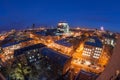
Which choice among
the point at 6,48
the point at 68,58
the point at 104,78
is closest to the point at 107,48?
the point at 68,58

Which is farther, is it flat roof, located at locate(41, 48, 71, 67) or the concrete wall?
flat roof, located at locate(41, 48, 71, 67)

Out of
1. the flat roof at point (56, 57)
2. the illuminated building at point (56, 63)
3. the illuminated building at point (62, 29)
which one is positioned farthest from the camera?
the illuminated building at point (62, 29)

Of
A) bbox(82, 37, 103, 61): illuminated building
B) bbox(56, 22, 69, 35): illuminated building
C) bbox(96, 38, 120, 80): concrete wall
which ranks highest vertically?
bbox(96, 38, 120, 80): concrete wall

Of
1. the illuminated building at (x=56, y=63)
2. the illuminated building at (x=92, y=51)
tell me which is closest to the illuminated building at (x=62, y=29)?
the illuminated building at (x=92, y=51)

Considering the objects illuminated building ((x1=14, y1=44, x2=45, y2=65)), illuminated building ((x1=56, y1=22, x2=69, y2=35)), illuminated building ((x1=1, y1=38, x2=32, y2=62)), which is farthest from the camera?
illuminated building ((x1=56, y1=22, x2=69, y2=35))

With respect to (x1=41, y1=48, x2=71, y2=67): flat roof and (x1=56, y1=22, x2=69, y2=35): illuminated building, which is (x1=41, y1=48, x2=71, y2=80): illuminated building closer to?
(x1=41, y1=48, x2=71, y2=67): flat roof

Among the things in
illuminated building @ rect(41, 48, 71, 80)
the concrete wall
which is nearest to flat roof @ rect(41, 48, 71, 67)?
illuminated building @ rect(41, 48, 71, 80)

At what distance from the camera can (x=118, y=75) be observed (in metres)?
2.79

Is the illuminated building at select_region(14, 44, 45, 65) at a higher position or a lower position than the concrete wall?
lower

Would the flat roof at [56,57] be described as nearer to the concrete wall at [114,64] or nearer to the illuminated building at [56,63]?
the illuminated building at [56,63]

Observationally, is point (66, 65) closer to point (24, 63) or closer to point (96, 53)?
point (24, 63)

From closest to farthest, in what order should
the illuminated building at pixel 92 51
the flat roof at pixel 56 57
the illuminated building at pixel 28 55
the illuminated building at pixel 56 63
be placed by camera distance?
the illuminated building at pixel 56 63 < the flat roof at pixel 56 57 < the illuminated building at pixel 28 55 < the illuminated building at pixel 92 51

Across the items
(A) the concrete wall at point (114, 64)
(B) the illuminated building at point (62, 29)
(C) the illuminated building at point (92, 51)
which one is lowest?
(C) the illuminated building at point (92, 51)

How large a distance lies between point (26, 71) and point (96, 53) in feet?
18.1
